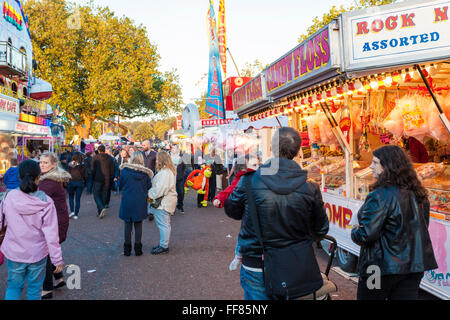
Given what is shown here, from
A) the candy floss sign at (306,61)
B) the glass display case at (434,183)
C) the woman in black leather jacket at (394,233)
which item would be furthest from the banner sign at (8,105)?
the woman in black leather jacket at (394,233)

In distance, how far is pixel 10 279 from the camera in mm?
3449

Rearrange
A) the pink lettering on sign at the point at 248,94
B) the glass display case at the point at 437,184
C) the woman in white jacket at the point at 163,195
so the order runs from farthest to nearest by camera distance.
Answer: the pink lettering on sign at the point at 248,94 < the woman in white jacket at the point at 163,195 < the glass display case at the point at 437,184

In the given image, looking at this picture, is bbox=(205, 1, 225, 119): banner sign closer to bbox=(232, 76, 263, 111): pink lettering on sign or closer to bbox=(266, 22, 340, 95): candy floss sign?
bbox=(232, 76, 263, 111): pink lettering on sign

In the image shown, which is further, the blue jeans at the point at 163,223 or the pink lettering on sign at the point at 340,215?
the blue jeans at the point at 163,223

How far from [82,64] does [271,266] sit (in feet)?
90.9

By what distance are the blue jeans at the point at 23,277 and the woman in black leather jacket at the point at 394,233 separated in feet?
9.57

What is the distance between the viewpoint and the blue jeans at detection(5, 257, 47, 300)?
3.41 metres

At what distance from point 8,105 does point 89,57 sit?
15.0m

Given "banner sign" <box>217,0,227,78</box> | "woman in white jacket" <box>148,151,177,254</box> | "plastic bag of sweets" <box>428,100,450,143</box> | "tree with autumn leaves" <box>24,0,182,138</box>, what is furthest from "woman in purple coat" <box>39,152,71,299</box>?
"tree with autumn leaves" <box>24,0,182,138</box>

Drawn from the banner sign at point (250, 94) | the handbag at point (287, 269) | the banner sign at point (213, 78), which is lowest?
the handbag at point (287, 269)

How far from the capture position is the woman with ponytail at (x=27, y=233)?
3.38 metres

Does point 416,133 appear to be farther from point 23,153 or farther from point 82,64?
point 82,64

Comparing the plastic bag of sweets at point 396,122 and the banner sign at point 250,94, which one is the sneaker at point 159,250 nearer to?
the banner sign at point 250,94

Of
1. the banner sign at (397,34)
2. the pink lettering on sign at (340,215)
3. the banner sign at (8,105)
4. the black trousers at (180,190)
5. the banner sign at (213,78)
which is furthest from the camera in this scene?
the banner sign at (213,78)
